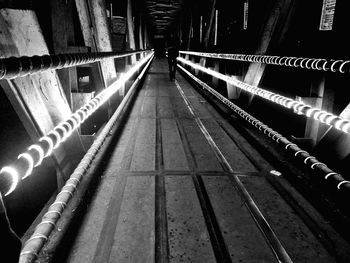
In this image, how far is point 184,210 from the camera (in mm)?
1571

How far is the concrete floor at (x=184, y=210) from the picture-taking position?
1253 mm

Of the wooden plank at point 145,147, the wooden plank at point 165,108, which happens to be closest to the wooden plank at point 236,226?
the wooden plank at point 145,147

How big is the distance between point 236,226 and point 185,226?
11.6 inches

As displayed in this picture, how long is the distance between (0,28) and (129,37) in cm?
686

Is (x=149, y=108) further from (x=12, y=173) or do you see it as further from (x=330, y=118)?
(x=12, y=173)

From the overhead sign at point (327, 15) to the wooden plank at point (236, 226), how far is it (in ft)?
5.25

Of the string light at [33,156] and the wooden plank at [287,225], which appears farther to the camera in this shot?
the wooden plank at [287,225]

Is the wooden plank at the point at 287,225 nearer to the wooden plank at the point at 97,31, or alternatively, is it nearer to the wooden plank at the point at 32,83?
the wooden plank at the point at 32,83

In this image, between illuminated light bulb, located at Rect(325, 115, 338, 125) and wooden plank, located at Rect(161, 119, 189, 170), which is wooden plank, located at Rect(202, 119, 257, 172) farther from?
illuminated light bulb, located at Rect(325, 115, 338, 125)

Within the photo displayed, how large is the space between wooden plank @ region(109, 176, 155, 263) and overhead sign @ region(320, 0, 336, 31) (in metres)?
1.98

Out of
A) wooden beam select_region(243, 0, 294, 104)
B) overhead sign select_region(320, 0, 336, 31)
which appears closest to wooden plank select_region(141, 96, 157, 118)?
wooden beam select_region(243, 0, 294, 104)

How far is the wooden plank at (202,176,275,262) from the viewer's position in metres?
1.25

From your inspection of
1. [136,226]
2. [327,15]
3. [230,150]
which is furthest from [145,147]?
[327,15]

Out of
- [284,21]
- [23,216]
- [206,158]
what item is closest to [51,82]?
[206,158]
